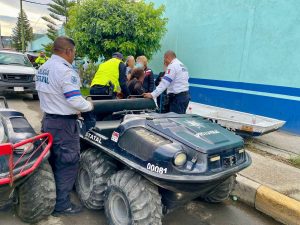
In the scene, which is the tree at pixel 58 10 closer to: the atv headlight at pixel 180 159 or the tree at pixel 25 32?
the tree at pixel 25 32

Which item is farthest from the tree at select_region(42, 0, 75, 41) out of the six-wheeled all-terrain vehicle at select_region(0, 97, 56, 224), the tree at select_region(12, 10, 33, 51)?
the six-wheeled all-terrain vehicle at select_region(0, 97, 56, 224)

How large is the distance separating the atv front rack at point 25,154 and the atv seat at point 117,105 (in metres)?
0.75

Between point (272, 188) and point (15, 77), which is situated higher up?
point (15, 77)

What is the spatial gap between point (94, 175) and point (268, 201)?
221 centimetres

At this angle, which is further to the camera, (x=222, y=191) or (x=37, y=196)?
(x=222, y=191)

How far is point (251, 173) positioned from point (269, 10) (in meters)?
4.59

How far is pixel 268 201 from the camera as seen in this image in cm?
363

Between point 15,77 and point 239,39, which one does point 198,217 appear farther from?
point 15,77

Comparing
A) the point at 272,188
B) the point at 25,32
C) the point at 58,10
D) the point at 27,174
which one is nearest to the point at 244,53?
the point at 272,188

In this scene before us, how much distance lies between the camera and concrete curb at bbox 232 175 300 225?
3.40m

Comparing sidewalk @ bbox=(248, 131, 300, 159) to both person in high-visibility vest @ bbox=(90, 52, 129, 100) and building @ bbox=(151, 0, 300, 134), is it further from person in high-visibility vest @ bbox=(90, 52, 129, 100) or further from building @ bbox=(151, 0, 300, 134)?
person in high-visibility vest @ bbox=(90, 52, 129, 100)

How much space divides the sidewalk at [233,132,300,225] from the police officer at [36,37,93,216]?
2267 mm

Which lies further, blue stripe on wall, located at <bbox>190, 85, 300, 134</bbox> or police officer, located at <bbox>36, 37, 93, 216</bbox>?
blue stripe on wall, located at <bbox>190, 85, 300, 134</bbox>

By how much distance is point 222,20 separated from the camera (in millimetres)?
8305
